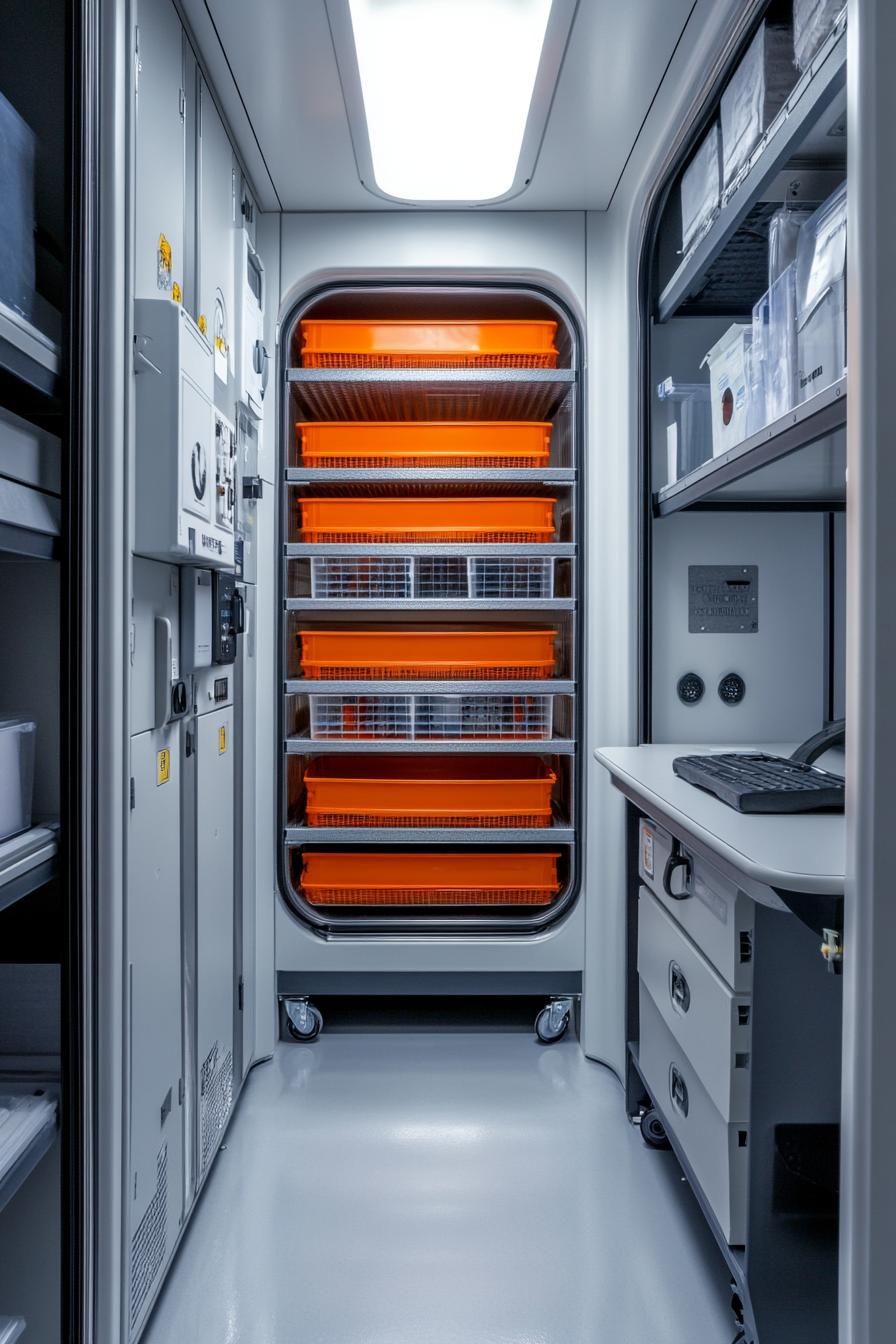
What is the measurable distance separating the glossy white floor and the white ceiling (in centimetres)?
263

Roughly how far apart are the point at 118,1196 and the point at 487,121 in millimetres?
2545

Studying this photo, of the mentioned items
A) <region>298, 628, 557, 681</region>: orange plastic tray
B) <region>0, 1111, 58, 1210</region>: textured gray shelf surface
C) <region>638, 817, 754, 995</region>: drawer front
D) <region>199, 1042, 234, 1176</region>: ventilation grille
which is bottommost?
<region>199, 1042, 234, 1176</region>: ventilation grille

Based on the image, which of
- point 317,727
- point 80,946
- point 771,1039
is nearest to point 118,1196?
point 80,946

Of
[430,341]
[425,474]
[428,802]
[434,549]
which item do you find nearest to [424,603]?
[434,549]

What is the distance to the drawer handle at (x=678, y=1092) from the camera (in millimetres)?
1774

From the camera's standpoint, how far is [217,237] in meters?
2.06

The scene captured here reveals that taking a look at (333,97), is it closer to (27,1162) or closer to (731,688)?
(731,688)

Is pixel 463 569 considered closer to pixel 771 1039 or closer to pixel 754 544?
pixel 754 544

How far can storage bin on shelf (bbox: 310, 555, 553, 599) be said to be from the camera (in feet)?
8.77

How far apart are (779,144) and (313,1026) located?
2.64 m

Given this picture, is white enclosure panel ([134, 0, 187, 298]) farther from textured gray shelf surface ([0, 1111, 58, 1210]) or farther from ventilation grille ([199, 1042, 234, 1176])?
ventilation grille ([199, 1042, 234, 1176])

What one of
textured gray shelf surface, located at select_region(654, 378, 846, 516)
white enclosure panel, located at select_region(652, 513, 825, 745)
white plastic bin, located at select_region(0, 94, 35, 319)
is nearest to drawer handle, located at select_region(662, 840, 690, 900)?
white enclosure panel, located at select_region(652, 513, 825, 745)

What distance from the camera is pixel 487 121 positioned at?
2.23 meters

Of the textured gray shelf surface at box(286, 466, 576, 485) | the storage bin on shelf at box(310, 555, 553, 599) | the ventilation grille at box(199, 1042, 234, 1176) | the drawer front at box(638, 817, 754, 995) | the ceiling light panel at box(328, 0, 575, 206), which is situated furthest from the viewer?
the storage bin on shelf at box(310, 555, 553, 599)
